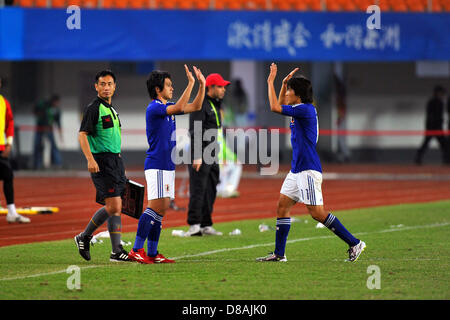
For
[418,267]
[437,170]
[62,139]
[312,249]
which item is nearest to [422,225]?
[312,249]

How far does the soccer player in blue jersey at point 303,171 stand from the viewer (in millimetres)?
9805

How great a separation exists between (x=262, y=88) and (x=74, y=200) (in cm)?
1203

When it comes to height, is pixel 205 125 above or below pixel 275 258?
above

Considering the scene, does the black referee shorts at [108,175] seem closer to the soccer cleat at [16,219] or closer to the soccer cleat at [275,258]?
the soccer cleat at [275,258]

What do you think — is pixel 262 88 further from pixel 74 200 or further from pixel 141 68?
pixel 74 200

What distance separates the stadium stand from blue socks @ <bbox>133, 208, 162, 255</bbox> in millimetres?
16021

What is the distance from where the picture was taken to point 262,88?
2952 centimetres

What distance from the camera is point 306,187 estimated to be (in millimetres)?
9812

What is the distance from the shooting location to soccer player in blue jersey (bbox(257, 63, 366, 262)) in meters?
9.80

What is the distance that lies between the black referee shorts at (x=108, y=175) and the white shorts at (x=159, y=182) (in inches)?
13.0

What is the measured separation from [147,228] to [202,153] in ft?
10.3

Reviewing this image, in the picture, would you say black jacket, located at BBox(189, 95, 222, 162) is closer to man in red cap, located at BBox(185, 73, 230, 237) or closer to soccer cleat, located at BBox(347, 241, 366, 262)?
man in red cap, located at BBox(185, 73, 230, 237)

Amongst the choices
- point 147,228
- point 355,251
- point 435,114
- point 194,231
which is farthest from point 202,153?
point 435,114

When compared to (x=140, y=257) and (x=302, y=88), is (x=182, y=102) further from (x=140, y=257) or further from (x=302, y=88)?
(x=140, y=257)
